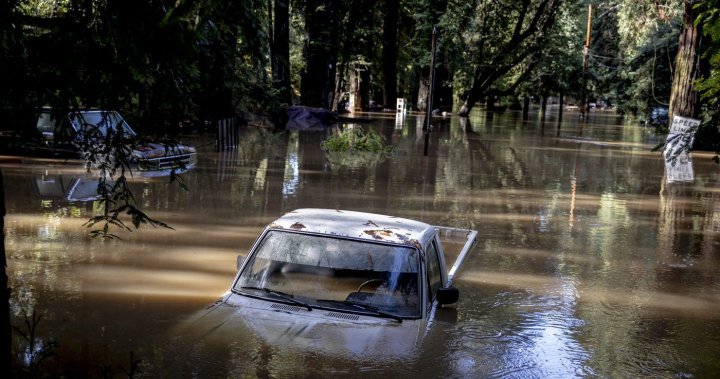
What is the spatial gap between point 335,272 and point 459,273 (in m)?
4.47

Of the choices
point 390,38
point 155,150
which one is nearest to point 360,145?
point 155,150

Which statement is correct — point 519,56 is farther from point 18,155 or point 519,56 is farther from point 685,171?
point 18,155

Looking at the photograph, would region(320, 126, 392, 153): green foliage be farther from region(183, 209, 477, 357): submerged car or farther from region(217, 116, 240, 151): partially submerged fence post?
region(183, 209, 477, 357): submerged car

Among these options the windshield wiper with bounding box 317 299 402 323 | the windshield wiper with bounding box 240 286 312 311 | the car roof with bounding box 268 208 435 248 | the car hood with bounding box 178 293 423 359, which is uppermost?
the car roof with bounding box 268 208 435 248

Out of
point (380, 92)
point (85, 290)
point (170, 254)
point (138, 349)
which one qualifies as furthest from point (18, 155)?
point (380, 92)

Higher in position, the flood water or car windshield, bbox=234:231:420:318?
car windshield, bbox=234:231:420:318

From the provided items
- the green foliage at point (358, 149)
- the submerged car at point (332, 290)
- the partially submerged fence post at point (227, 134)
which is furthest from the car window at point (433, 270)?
the partially submerged fence post at point (227, 134)

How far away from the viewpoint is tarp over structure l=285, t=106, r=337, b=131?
35531mm

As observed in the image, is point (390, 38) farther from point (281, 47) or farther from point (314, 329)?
point (314, 329)

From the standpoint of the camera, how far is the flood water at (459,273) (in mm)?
6742

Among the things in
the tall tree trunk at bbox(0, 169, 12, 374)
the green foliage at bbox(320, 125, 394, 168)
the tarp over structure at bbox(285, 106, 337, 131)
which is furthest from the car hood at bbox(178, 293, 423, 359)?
the tarp over structure at bbox(285, 106, 337, 131)

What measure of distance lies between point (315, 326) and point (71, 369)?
193 cm

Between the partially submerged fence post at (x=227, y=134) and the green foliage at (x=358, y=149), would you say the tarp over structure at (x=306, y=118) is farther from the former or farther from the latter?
the partially submerged fence post at (x=227, y=134)

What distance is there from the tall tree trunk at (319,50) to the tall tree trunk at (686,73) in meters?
16.4
